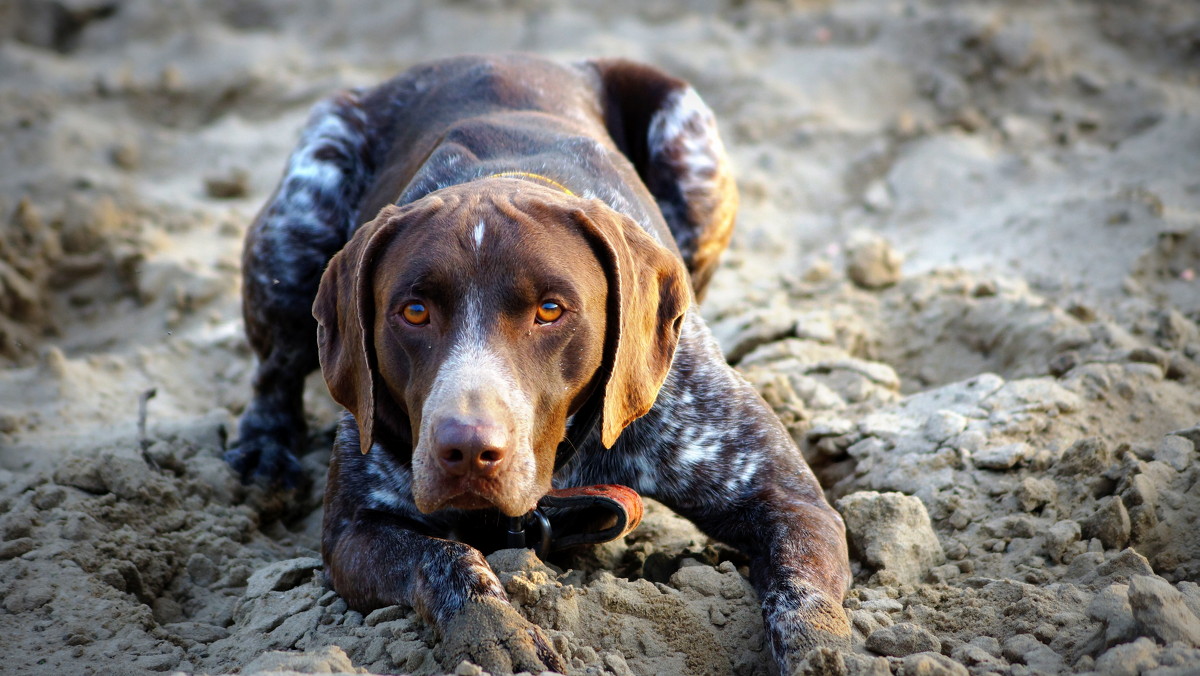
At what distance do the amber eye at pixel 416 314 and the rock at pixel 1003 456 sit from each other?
2.07 meters

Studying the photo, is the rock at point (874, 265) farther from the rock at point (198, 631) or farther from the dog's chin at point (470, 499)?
the rock at point (198, 631)

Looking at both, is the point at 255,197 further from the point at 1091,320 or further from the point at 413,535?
the point at 1091,320

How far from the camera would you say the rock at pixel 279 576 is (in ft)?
12.1

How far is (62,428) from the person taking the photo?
16.1 feet

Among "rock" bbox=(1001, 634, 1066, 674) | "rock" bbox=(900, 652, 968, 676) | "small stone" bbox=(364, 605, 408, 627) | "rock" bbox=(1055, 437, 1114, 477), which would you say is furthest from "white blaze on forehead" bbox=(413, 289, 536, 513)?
"rock" bbox=(1055, 437, 1114, 477)

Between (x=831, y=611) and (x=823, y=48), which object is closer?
(x=831, y=611)

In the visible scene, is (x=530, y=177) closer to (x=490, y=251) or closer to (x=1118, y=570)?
(x=490, y=251)

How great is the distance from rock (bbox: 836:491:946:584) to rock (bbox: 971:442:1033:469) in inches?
15.0

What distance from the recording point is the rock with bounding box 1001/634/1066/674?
2.87m

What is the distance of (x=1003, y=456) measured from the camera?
4055mm

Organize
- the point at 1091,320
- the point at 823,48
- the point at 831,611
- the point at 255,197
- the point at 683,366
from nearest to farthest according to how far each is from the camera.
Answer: the point at 831,611 < the point at 683,366 < the point at 1091,320 < the point at 255,197 < the point at 823,48

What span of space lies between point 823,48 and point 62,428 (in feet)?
19.6

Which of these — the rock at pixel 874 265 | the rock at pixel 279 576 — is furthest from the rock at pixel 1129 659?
the rock at pixel 874 265

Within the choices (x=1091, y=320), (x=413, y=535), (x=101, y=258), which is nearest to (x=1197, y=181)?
(x=1091, y=320)
